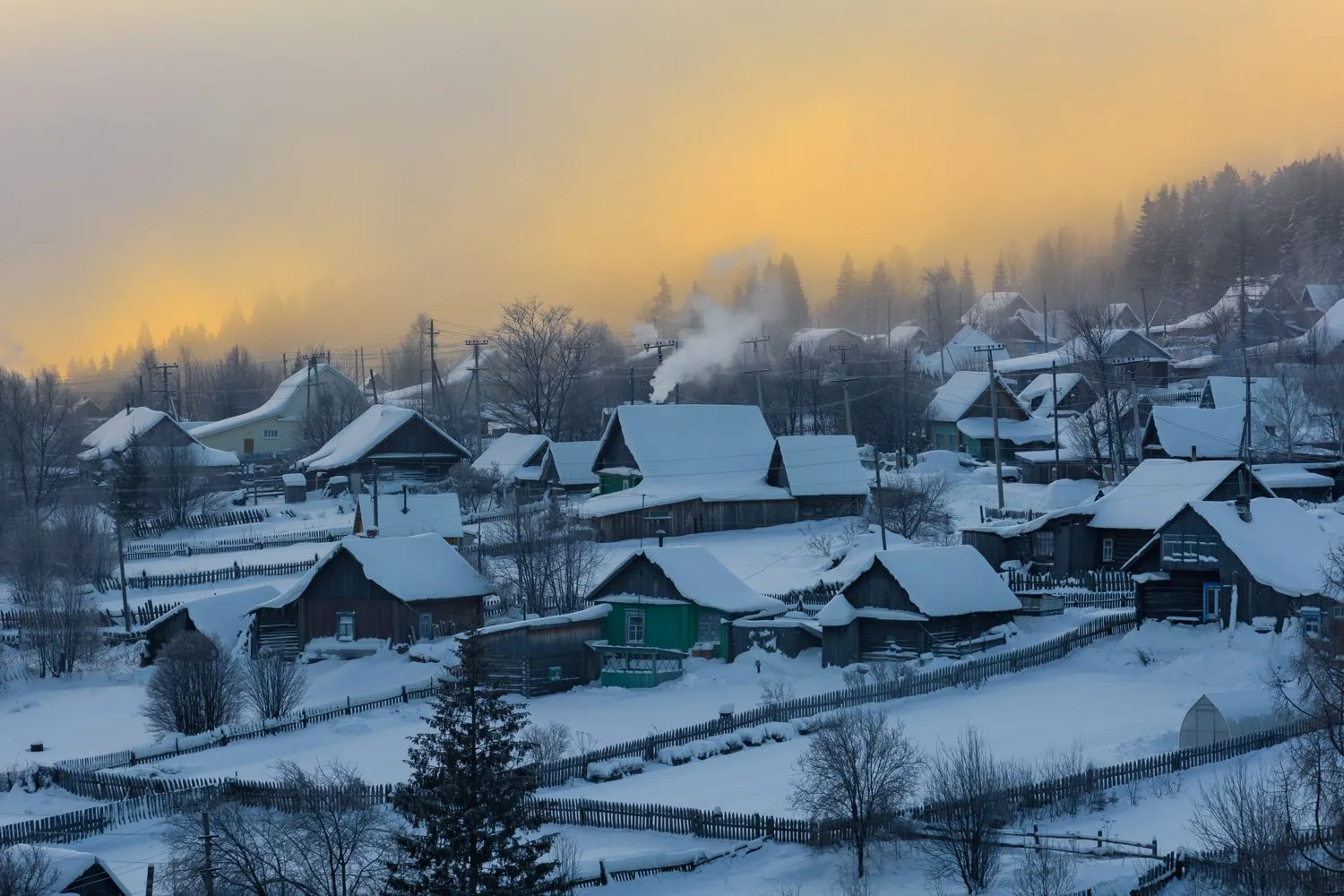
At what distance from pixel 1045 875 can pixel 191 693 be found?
73.9ft

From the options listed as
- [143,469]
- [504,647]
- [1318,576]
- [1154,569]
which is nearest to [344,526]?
[143,469]

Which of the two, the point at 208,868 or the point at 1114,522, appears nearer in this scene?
the point at 208,868

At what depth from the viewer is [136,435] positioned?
231 feet

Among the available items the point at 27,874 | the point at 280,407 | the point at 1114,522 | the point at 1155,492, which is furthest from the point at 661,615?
the point at 280,407

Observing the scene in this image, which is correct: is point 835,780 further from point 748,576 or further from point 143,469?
point 143,469

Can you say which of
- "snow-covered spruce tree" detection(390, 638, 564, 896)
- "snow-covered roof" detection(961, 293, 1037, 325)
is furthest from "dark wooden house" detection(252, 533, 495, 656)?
"snow-covered roof" detection(961, 293, 1037, 325)

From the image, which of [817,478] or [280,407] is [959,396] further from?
[280,407]

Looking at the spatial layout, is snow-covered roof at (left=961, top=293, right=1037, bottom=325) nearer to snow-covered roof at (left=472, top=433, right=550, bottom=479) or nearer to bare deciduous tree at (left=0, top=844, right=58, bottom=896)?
snow-covered roof at (left=472, top=433, right=550, bottom=479)

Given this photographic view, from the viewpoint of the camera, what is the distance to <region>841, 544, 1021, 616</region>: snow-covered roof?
39.3 metres

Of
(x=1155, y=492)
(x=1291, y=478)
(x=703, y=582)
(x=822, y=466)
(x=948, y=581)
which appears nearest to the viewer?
(x=948, y=581)

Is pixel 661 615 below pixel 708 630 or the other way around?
the other way around

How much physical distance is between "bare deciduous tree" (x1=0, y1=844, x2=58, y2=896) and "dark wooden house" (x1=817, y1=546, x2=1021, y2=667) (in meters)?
23.2

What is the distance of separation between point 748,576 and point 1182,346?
69.2 meters

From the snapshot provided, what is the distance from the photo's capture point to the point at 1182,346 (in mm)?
107250
